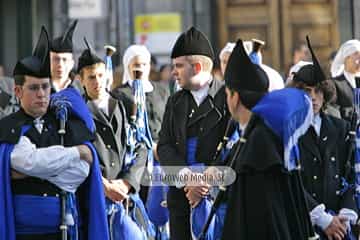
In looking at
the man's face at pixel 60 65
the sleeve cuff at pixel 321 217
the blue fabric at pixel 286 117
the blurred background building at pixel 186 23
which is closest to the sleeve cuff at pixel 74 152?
the blue fabric at pixel 286 117

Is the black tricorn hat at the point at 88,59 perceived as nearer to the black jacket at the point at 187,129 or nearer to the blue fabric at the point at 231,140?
the black jacket at the point at 187,129

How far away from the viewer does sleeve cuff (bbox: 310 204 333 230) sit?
6.36 metres

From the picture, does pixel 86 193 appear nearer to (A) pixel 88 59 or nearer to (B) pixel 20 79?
(B) pixel 20 79

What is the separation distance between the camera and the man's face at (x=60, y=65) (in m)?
7.85

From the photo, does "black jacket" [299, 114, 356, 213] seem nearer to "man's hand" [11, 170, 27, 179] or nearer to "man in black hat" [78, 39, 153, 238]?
"man in black hat" [78, 39, 153, 238]

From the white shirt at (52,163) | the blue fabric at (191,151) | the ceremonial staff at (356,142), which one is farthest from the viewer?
the blue fabric at (191,151)

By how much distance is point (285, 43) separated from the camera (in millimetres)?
14328

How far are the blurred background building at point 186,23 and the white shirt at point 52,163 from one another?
26.3ft

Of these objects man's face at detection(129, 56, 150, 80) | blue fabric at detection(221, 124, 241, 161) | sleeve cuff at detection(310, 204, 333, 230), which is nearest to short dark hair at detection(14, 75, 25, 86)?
blue fabric at detection(221, 124, 241, 161)

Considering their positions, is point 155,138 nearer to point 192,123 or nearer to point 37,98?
point 192,123

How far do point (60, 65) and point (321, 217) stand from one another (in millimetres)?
2587

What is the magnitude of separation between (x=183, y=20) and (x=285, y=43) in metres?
1.48

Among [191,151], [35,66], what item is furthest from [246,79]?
[191,151]

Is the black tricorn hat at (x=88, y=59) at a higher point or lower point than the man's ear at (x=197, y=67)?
higher
